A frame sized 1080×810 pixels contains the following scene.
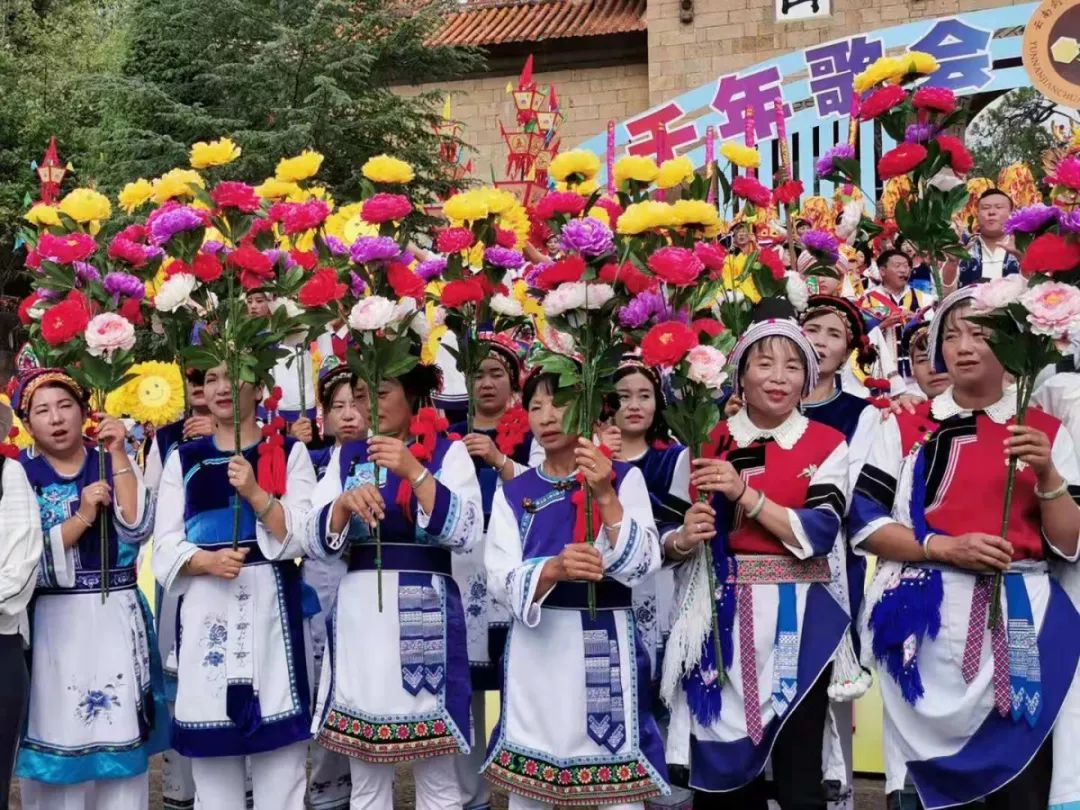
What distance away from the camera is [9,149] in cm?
2205

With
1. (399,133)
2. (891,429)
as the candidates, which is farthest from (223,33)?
(891,429)

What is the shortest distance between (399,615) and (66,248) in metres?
1.66

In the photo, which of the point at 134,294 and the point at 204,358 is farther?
the point at 134,294

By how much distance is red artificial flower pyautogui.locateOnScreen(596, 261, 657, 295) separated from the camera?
3.75 m

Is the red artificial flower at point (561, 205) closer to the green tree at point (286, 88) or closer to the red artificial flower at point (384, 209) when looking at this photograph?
the red artificial flower at point (384, 209)

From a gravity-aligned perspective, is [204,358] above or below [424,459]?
above

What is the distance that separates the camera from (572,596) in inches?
154

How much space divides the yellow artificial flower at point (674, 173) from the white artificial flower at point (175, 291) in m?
1.54

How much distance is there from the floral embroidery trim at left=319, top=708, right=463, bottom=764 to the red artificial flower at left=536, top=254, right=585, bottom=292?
144 cm

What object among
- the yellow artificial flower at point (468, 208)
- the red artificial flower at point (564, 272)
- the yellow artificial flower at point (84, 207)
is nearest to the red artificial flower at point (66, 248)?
the yellow artificial flower at point (84, 207)

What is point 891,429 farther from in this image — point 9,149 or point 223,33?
point 9,149

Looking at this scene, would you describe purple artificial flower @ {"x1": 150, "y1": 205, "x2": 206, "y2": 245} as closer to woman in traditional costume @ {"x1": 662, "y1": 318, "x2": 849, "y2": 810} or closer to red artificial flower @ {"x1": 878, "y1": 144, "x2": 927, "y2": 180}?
woman in traditional costume @ {"x1": 662, "y1": 318, "x2": 849, "y2": 810}

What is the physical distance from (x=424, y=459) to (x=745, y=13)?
16856 millimetres

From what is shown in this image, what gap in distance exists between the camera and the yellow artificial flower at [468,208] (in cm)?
432
